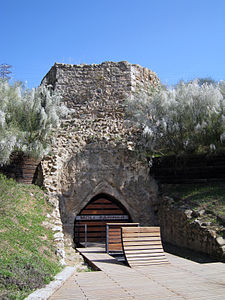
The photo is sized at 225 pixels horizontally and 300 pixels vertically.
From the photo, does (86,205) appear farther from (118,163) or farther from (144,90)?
(144,90)

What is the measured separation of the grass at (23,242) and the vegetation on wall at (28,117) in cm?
139

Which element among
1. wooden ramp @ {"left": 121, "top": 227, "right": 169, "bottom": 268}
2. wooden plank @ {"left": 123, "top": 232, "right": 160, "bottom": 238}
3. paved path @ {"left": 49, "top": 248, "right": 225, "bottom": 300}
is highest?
wooden plank @ {"left": 123, "top": 232, "right": 160, "bottom": 238}

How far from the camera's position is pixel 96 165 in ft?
37.0

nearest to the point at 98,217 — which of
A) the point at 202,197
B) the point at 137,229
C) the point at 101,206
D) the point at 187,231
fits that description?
the point at 101,206

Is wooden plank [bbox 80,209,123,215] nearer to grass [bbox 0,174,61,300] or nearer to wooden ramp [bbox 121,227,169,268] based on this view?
grass [bbox 0,174,61,300]

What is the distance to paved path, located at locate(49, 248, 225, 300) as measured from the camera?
412 centimetres

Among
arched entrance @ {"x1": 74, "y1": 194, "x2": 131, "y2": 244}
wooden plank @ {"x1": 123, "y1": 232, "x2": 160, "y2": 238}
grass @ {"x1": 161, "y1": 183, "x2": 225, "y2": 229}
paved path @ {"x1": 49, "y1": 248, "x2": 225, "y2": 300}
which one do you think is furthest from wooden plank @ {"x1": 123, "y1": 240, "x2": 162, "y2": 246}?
arched entrance @ {"x1": 74, "y1": 194, "x2": 131, "y2": 244}

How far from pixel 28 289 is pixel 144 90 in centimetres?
1082

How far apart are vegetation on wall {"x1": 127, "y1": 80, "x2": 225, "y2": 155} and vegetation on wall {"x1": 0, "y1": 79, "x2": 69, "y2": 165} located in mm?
3433

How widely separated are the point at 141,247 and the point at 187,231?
2989mm

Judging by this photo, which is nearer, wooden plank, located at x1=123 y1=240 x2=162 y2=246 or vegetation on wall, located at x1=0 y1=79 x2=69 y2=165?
wooden plank, located at x1=123 y1=240 x2=162 y2=246

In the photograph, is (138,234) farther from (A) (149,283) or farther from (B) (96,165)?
(B) (96,165)

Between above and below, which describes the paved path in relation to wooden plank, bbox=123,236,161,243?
below

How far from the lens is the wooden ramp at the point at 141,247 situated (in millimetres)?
6359
